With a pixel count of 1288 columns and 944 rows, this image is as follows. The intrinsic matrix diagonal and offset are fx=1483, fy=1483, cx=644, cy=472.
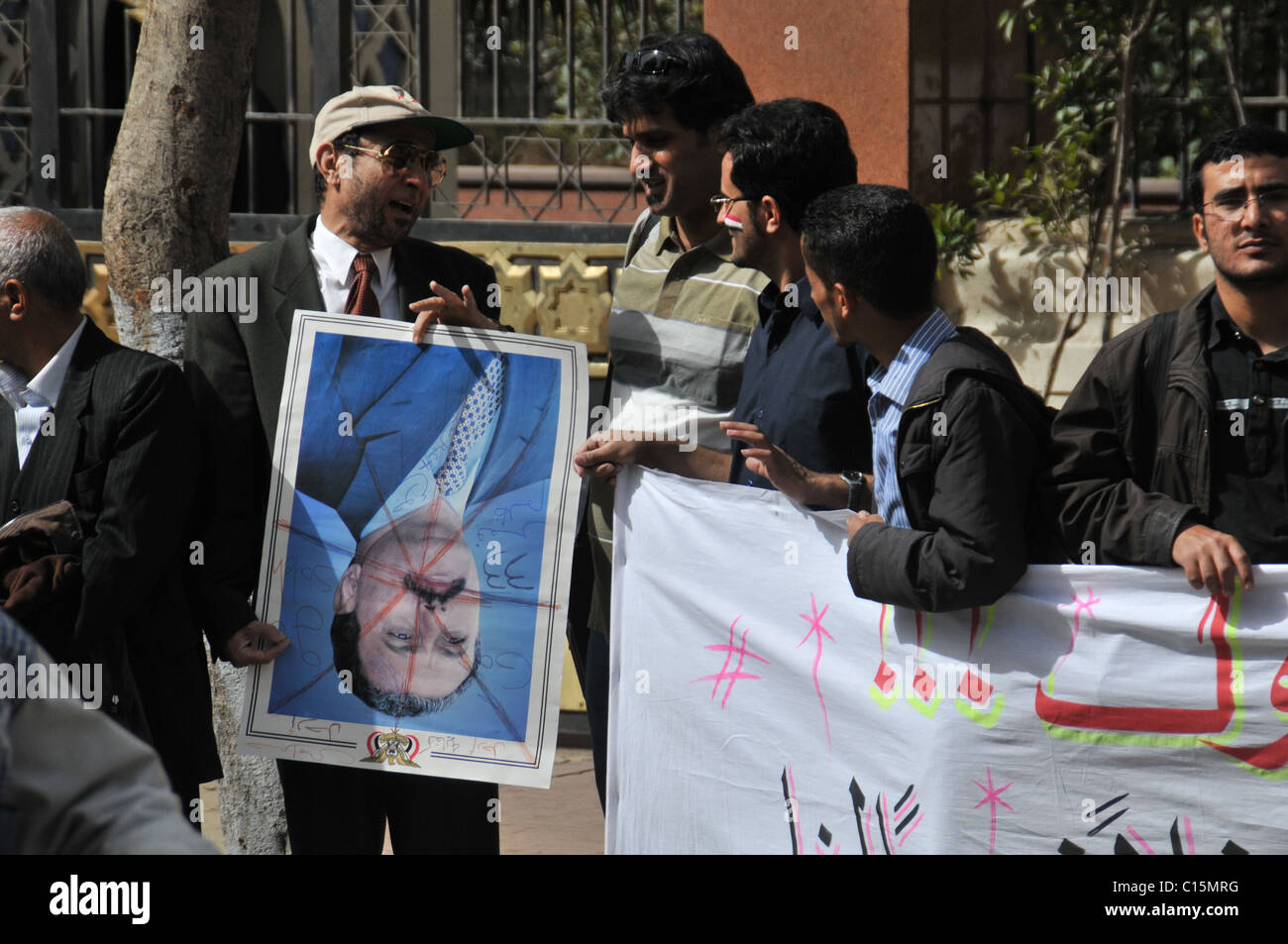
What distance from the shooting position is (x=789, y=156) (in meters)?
3.54

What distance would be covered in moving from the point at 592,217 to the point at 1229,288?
410 centimetres

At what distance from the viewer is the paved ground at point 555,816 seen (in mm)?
5680

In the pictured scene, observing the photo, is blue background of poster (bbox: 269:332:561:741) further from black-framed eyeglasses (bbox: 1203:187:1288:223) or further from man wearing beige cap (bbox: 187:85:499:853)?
black-framed eyeglasses (bbox: 1203:187:1288:223)

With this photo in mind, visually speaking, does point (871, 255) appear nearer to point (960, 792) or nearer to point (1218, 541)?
point (1218, 541)

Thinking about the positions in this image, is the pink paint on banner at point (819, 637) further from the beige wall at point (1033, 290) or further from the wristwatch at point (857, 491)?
the beige wall at point (1033, 290)

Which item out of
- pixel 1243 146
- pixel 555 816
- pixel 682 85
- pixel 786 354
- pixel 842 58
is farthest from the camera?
pixel 842 58

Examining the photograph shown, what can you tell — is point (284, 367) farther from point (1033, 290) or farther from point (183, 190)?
point (1033, 290)

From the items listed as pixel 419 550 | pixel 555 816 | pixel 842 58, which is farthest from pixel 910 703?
pixel 842 58

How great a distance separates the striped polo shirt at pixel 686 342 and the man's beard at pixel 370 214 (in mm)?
650

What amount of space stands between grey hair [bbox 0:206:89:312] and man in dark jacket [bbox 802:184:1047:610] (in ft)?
5.66

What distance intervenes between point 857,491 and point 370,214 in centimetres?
140

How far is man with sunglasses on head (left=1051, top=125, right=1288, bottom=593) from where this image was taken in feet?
9.88

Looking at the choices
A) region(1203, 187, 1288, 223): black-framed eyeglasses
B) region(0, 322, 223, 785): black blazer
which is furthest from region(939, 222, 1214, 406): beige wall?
region(0, 322, 223, 785): black blazer

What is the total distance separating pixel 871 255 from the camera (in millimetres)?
3168
